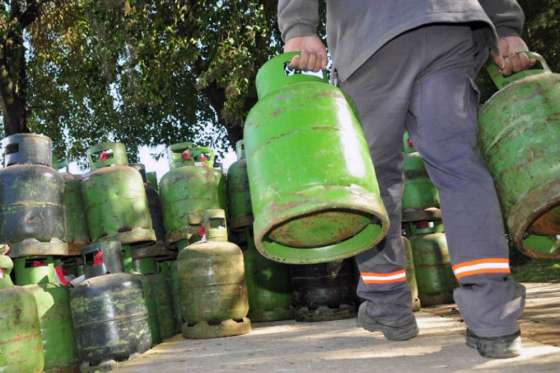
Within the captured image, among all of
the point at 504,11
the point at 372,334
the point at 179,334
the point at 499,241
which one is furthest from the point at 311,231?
the point at 179,334

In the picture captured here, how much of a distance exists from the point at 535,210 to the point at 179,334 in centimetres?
338

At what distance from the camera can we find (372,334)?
2.75 metres

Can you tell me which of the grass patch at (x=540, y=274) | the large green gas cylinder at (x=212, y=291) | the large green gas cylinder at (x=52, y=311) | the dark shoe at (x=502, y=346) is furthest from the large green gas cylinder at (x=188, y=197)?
the grass patch at (x=540, y=274)

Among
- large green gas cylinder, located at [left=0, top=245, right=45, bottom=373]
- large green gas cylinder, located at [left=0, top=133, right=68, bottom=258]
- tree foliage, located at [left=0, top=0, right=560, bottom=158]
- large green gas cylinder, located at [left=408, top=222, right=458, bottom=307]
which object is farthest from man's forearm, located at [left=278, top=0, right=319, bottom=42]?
tree foliage, located at [left=0, top=0, right=560, bottom=158]

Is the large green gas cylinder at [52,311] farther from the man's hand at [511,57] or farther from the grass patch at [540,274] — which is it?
the grass patch at [540,274]

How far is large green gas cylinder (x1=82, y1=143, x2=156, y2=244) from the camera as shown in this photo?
4277 mm

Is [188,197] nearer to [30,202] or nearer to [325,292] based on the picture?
[30,202]

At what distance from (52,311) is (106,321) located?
1.58 ft

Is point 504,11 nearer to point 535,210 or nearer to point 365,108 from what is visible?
point 365,108

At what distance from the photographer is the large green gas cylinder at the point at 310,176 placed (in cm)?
195

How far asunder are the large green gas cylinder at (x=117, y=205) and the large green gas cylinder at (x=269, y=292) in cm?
91

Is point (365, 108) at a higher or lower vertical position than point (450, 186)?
higher

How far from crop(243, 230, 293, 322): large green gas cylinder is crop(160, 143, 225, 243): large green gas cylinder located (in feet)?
1.98

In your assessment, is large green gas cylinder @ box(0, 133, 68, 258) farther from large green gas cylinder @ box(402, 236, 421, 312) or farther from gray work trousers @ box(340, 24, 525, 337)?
large green gas cylinder @ box(402, 236, 421, 312)
